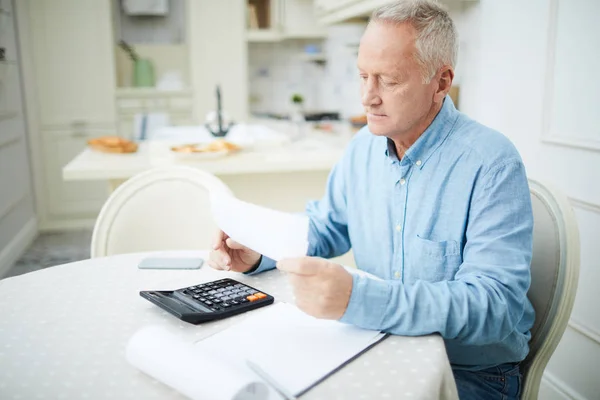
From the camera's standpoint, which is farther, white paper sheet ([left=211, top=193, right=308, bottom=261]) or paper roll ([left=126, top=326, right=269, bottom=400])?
white paper sheet ([left=211, top=193, right=308, bottom=261])

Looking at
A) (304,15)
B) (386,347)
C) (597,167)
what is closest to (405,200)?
(386,347)

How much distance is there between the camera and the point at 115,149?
2578 millimetres

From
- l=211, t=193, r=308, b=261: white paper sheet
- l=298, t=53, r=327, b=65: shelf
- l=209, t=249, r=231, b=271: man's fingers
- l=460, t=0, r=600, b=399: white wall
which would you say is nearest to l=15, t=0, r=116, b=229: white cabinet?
l=298, t=53, r=327, b=65: shelf

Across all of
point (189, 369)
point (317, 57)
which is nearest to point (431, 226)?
point (189, 369)

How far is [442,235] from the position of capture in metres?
1.15

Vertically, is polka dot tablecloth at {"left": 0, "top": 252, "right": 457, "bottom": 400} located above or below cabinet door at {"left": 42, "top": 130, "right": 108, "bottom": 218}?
above

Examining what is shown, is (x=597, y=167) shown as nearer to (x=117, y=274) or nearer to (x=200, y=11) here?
(x=117, y=274)

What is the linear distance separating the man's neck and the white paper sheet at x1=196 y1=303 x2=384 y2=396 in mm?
485

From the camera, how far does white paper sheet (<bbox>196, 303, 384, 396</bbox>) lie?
2.54 ft

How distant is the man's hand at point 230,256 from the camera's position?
3.77 feet

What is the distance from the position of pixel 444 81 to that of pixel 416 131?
0.40 feet

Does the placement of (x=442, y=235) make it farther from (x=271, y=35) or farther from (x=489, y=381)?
(x=271, y=35)

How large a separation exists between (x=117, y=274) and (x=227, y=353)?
48 centimetres

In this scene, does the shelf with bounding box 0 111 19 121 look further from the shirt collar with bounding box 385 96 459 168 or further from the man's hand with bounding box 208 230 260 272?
the shirt collar with bounding box 385 96 459 168
